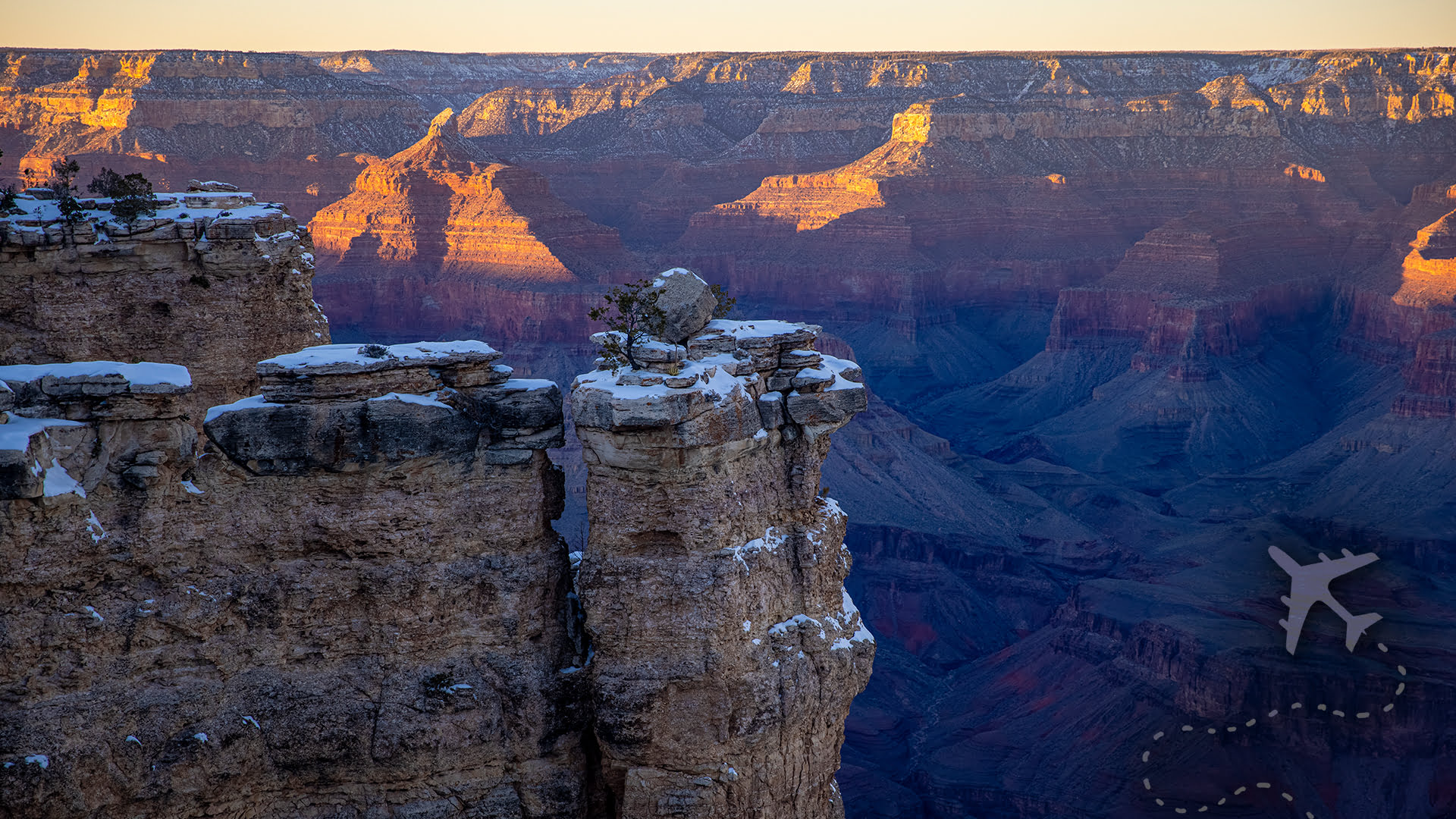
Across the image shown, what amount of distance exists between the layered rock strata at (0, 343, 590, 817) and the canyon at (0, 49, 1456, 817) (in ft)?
5.02

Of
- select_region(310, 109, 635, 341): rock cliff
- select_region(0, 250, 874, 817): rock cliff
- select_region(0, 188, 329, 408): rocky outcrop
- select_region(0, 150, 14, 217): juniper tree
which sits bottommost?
select_region(310, 109, 635, 341): rock cliff

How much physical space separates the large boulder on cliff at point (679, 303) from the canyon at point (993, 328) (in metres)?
1.99

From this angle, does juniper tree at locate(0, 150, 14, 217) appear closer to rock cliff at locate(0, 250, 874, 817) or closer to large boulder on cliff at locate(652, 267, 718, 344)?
rock cliff at locate(0, 250, 874, 817)

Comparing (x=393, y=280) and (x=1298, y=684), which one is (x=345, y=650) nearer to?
(x=1298, y=684)

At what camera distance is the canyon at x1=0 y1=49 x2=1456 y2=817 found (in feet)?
176

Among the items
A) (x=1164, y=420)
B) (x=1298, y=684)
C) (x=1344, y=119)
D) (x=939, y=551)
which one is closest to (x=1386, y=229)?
(x=1344, y=119)

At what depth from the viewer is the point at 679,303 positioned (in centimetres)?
2302

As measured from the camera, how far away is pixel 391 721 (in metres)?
22.0

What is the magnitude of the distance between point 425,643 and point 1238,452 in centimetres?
8982

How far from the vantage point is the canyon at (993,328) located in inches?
2116

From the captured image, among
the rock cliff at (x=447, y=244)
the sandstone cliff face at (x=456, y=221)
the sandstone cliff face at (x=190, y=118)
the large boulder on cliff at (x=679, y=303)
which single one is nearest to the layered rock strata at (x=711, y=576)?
the large boulder on cliff at (x=679, y=303)

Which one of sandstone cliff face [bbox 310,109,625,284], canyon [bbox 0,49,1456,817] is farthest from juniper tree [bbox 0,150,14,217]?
sandstone cliff face [bbox 310,109,625,284]

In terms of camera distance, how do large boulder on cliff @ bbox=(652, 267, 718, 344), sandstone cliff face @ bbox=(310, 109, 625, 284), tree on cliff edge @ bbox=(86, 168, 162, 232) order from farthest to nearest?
sandstone cliff face @ bbox=(310, 109, 625, 284) → tree on cliff edge @ bbox=(86, 168, 162, 232) → large boulder on cliff @ bbox=(652, 267, 718, 344)

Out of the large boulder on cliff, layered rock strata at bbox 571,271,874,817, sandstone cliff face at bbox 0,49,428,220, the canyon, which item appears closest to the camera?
layered rock strata at bbox 571,271,874,817
